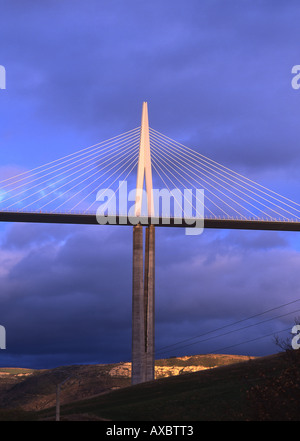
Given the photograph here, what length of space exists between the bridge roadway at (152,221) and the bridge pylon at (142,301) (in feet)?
8.98

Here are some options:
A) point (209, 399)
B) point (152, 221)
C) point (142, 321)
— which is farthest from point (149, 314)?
point (209, 399)

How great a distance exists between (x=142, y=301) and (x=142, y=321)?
2.49 m

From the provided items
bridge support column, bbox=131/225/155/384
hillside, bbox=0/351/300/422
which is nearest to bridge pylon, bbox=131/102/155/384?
bridge support column, bbox=131/225/155/384

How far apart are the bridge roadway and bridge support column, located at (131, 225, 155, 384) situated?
14.8ft

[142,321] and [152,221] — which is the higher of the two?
[152,221]

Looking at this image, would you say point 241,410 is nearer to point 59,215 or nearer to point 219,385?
point 219,385

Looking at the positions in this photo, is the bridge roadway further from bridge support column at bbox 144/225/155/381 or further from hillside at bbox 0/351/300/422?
hillside at bbox 0/351/300/422

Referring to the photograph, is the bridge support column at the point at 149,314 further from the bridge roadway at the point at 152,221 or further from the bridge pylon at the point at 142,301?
the bridge roadway at the point at 152,221

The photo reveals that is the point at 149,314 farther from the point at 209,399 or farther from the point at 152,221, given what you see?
the point at 209,399

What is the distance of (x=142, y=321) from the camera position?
78.4 metres

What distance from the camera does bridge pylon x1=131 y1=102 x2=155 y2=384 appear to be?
78.1m

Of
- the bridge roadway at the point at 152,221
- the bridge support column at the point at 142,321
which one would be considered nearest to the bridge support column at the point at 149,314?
the bridge support column at the point at 142,321

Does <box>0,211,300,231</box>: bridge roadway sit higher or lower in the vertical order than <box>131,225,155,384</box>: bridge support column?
higher
